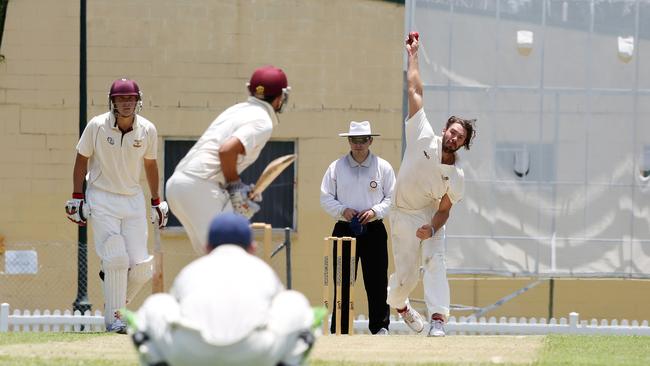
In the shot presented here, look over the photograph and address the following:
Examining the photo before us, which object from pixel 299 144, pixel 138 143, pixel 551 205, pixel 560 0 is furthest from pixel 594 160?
pixel 138 143

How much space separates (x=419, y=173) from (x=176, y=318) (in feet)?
16.3

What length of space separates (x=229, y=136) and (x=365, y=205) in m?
4.30

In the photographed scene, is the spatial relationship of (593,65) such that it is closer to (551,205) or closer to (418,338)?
(551,205)

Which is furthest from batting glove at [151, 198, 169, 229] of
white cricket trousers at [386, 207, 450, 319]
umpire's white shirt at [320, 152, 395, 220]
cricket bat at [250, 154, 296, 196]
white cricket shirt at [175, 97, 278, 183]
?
cricket bat at [250, 154, 296, 196]

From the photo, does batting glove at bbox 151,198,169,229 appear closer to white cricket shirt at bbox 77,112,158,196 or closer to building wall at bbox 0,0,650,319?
white cricket shirt at bbox 77,112,158,196

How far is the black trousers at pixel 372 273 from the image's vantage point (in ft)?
39.5

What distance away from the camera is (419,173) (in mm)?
10570

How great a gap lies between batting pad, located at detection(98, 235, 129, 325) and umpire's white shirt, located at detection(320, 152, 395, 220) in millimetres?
2370

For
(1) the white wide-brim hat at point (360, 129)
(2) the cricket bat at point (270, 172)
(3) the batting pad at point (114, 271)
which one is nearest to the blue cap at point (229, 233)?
(2) the cricket bat at point (270, 172)

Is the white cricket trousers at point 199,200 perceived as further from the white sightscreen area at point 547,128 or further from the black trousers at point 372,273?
the white sightscreen area at point 547,128

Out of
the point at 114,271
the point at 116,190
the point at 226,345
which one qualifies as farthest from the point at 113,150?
the point at 226,345

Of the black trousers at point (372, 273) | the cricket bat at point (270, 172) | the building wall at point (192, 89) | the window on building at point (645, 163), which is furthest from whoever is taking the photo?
the building wall at point (192, 89)

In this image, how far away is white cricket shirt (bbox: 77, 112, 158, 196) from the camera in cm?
1052

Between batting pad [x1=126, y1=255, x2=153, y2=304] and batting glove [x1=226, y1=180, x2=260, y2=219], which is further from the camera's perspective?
batting pad [x1=126, y1=255, x2=153, y2=304]
